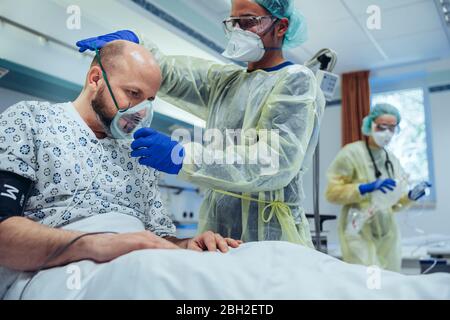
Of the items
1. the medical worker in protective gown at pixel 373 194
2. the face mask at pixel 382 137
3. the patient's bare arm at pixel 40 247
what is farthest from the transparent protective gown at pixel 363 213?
the patient's bare arm at pixel 40 247

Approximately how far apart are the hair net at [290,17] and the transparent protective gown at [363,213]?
141cm

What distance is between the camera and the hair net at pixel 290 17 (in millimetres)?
1387

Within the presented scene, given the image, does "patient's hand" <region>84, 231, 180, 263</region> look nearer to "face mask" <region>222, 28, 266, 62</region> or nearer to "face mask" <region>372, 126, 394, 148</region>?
"face mask" <region>222, 28, 266, 62</region>

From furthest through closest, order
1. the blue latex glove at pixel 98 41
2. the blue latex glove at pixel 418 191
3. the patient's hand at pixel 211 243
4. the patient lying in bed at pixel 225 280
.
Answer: the blue latex glove at pixel 418 191 → the blue latex glove at pixel 98 41 → the patient's hand at pixel 211 243 → the patient lying in bed at pixel 225 280

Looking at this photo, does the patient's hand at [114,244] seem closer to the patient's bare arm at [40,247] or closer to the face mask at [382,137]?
the patient's bare arm at [40,247]

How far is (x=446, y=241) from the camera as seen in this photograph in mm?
3328

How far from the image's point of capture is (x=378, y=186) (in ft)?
8.36

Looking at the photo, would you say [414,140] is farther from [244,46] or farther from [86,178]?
[86,178]

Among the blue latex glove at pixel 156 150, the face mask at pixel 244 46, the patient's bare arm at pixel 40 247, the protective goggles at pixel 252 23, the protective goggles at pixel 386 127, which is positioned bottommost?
the patient's bare arm at pixel 40 247

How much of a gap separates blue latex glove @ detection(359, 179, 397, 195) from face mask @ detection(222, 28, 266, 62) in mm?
1519

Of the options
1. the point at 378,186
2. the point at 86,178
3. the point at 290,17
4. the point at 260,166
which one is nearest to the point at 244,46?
the point at 290,17

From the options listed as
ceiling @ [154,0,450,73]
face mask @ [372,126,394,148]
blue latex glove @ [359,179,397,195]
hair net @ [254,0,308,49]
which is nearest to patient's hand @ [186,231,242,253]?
hair net @ [254,0,308,49]

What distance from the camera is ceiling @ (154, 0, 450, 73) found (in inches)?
100

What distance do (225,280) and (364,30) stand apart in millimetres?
3144
